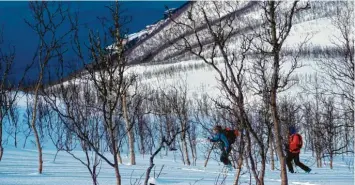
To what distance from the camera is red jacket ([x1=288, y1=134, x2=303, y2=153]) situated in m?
14.7

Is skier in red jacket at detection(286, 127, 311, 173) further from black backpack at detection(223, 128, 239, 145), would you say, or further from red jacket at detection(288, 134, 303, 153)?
black backpack at detection(223, 128, 239, 145)

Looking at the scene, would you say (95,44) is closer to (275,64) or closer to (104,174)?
(275,64)

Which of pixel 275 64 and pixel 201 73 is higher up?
pixel 201 73

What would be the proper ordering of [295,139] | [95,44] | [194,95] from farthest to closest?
[194,95]
[295,139]
[95,44]

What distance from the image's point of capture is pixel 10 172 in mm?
10117

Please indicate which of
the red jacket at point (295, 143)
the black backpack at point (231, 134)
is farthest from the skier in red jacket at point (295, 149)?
the black backpack at point (231, 134)

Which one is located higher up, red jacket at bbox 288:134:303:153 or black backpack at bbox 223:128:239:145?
black backpack at bbox 223:128:239:145

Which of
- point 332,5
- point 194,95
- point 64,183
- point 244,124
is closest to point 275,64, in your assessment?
point 244,124

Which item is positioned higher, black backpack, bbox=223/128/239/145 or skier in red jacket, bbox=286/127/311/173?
black backpack, bbox=223/128/239/145

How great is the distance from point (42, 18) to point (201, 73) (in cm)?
9737

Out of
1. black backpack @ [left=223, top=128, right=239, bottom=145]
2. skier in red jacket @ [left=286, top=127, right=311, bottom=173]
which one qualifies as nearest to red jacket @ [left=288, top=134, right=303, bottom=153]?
skier in red jacket @ [left=286, top=127, right=311, bottom=173]

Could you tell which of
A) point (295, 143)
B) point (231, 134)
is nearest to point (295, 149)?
point (295, 143)

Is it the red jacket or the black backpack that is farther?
the red jacket

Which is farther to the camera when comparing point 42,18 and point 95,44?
point 42,18
